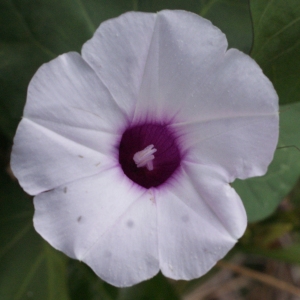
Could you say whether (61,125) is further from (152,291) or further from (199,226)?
(152,291)

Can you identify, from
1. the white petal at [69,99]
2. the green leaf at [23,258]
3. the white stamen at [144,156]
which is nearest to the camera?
the white petal at [69,99]

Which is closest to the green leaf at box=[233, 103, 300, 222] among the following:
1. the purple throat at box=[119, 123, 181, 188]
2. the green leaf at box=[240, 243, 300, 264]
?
the green leaf at box=[240, 243, 300, 264]

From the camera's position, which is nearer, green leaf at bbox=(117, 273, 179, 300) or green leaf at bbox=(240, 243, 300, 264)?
green leaf at bbox=(240, 243, 300, 264)

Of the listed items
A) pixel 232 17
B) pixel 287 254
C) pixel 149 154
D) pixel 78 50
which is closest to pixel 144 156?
pixel 149 154

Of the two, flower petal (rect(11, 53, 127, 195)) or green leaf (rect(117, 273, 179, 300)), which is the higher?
flower petal (rect(11, 53, 127, 195))

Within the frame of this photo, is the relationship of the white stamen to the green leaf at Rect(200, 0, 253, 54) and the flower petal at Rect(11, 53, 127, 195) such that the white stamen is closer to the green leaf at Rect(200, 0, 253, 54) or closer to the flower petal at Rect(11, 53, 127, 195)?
the flower petal at Rect(11, 53, 127, 195)

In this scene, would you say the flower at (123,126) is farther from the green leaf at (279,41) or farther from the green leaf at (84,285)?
the green leaf at (84,285)

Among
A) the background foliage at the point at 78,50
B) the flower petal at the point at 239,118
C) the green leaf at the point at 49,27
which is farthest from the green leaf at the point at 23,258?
the flower petal at the point at 239,118

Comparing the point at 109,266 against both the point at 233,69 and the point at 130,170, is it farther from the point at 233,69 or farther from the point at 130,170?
the point at 233,69
